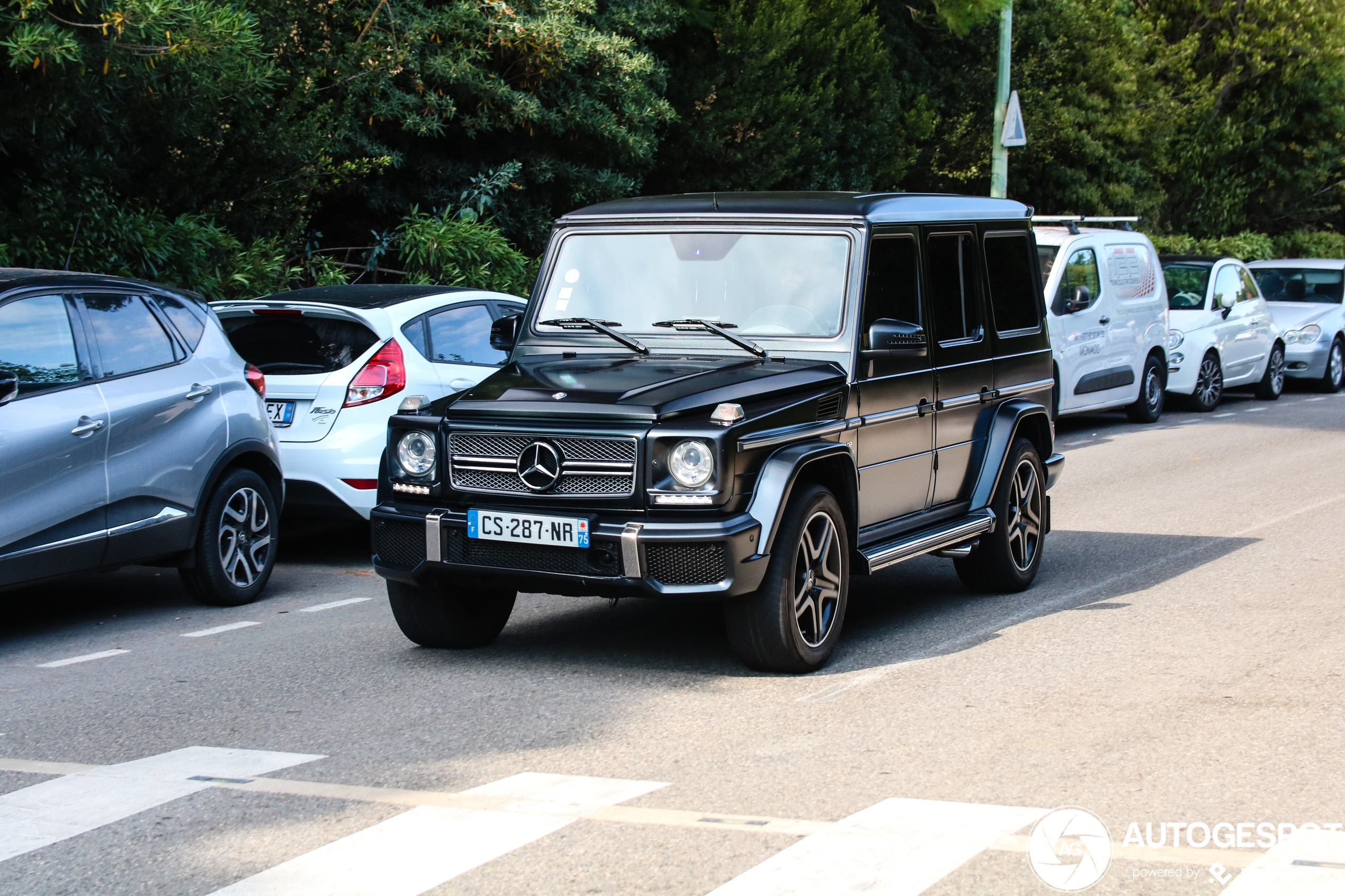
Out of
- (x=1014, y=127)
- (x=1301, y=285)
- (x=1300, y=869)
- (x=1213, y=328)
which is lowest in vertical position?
(x=1300, y=869)

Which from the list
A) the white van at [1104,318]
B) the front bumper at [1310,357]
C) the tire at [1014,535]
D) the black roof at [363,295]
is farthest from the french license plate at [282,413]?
the front bumper at [1310,357]

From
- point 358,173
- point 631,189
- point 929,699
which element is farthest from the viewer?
point 631,189

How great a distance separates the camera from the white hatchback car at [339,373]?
914cm

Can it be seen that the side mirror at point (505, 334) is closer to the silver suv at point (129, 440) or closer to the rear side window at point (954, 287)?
the silver suv at point (129, 440)

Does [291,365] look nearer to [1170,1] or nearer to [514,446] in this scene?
[514,446]

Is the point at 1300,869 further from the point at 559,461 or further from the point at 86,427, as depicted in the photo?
the point at 86,427

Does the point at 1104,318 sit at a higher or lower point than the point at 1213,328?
higher

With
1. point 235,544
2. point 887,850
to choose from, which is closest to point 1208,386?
point 235,544

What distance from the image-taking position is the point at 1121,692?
20.3 feet

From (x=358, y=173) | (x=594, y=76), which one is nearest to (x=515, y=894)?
(x=358, y=173)

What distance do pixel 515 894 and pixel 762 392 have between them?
275 cm

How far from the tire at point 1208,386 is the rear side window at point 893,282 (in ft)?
41.3

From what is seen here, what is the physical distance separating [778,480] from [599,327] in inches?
57.8

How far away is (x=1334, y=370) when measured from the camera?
75.4 feet
